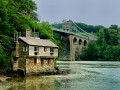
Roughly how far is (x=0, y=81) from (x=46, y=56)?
862 centimetres

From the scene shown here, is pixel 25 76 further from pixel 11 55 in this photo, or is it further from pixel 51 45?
pixel 51 45

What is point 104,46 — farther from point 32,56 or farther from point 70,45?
point 32,56

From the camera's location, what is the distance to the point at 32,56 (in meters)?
29.2

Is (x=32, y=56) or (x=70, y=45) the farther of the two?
(x=70, y=45)

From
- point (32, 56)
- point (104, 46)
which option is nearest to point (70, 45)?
point (104, 46)

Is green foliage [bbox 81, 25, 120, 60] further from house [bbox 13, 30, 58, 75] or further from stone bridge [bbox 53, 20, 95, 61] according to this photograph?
house [bbox 13, 30, 58, 75]

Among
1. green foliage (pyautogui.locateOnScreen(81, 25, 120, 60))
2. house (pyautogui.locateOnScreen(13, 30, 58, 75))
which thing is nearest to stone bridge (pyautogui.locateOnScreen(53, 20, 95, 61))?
green foliage (pyautogui.locateOnScreen(81, 25, 120, 60))

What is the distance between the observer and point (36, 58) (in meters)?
30.2

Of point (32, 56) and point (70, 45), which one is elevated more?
point (70, 45)

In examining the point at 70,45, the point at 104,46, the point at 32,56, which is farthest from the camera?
the point at 70,45

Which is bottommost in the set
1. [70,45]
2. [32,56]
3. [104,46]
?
[32,56]

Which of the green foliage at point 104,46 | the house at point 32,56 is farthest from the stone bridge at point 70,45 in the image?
the house at point 32,56

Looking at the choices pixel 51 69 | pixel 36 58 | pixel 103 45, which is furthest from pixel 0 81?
pixel 103 45

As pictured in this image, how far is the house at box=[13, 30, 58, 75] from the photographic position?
29.0m
